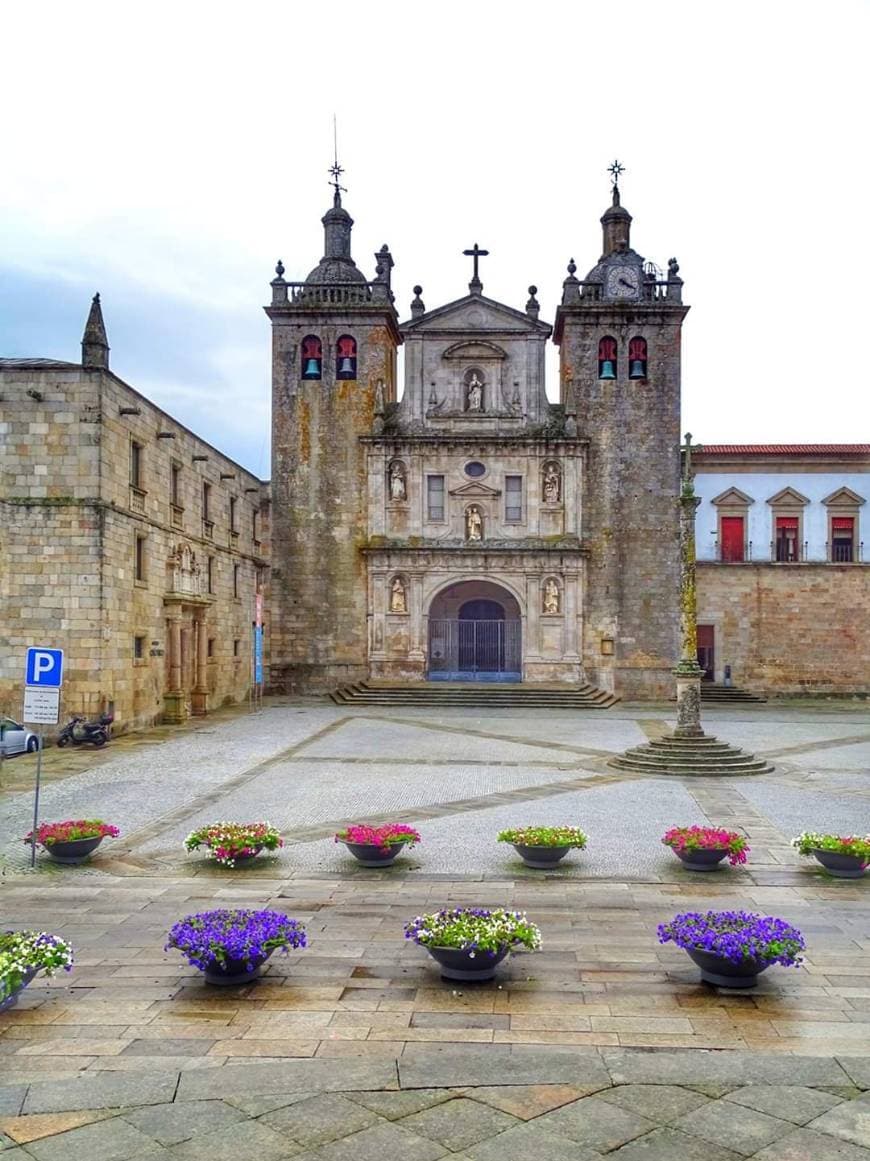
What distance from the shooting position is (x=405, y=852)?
12.7 metres

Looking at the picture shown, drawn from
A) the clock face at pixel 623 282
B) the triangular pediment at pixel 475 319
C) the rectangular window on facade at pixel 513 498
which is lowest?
the rectangular window on facade at pixel 513 498

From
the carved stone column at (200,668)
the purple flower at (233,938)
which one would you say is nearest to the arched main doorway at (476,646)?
the carved stone column at (200,668)

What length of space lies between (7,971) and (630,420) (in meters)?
34.8

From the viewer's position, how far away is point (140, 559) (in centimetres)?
2780

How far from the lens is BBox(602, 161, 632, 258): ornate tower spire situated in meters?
41.0

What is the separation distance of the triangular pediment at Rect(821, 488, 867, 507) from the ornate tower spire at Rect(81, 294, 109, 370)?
1178 inches

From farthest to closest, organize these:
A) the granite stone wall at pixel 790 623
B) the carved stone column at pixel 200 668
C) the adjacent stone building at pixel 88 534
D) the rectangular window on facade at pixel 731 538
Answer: the rectangular window on facade at pixel 731 538 → the granite stone wall at pixel 790 623 → the carved stone column at pixel 200 668 → the adjacent stone building at pixel 88 534

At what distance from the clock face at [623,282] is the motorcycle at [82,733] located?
1047 inches

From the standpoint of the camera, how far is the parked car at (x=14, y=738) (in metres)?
22.1

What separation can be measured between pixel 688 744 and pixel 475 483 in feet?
63.5

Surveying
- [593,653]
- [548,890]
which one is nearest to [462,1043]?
[548,890]

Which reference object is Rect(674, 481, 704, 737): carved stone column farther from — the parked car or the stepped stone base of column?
the parked car

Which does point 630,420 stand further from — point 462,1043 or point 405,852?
point 462,1043

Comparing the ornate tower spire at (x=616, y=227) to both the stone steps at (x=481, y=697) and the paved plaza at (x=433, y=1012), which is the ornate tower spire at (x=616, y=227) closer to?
the stone steps at (x=481, y=697)
